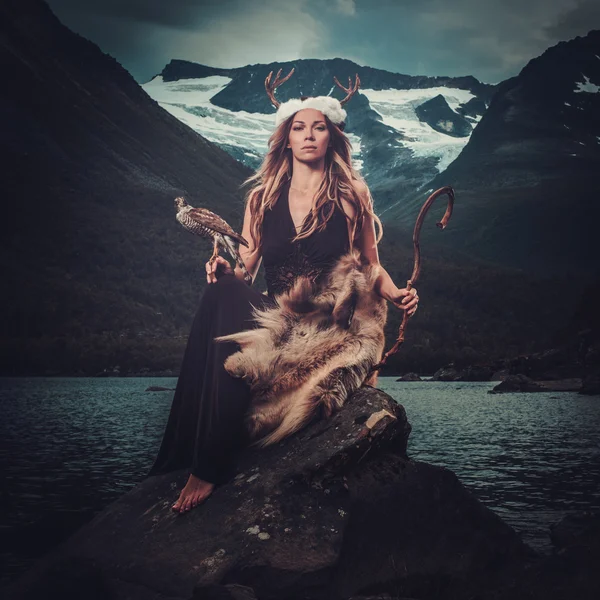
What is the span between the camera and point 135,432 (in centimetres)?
2845

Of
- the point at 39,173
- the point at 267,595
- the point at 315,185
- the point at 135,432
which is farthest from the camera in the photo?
the point at 39,173

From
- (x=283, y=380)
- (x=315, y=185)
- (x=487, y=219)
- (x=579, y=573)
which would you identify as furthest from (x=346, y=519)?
(x=487, y=219)

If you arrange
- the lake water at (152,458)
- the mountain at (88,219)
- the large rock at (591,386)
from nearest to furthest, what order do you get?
the lake water at (152,458) < the large rock at (591,386) < the mountain at (88,219)

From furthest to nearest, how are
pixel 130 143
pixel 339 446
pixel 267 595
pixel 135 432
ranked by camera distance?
pixel 130 143
pixel 135 432
pixel 339 446
pixel 267 595

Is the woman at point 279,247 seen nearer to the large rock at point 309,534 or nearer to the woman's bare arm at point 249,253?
the woman's bare arm at point 249,253

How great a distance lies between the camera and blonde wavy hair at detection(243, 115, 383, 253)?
21.2 feet

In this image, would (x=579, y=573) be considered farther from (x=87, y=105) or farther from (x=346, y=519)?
(x=87, y=105)

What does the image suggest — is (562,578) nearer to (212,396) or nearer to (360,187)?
(212,396)

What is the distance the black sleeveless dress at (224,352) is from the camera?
5.79 meters

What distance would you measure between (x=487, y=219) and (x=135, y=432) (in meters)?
176

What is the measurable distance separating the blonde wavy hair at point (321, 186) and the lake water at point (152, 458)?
4.53 meters

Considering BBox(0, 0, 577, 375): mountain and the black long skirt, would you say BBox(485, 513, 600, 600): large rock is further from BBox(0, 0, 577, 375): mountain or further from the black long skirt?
BBox(0, 0, 577, 375): mountain

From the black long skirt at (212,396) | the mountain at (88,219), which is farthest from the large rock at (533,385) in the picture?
the black long skirt at (212,396)

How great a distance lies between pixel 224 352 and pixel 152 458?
15.1 metres
